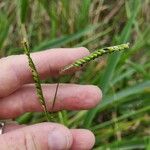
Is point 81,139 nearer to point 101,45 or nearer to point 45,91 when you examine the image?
point 45,91

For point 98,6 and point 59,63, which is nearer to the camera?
point 59,63

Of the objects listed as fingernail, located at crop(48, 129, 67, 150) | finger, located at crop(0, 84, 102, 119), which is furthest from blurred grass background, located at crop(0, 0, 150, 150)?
fingernail, located at crop(48, 129, 67, 150)

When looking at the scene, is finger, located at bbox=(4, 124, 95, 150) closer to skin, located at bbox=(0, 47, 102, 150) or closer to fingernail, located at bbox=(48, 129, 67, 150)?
skin, located at bbox=(0, 47, 102, 150)

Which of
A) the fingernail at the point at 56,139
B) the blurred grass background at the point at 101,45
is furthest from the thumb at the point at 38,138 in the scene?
the blurred grass background at the point at 101,45

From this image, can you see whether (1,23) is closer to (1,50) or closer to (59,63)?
(1,50)

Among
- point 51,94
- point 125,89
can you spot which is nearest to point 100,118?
point 125,89

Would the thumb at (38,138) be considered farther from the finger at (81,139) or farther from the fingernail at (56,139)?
the finger at (81,139)

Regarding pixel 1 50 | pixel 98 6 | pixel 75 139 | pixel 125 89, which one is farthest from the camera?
pixel 98 6
